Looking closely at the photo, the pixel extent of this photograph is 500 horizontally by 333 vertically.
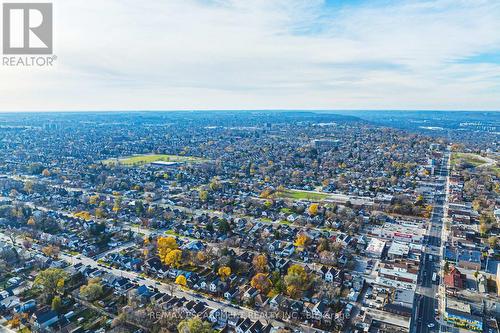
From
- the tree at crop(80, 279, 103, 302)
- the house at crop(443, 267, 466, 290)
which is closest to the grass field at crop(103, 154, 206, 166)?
the tree at crop(80, 279, 103, 302)

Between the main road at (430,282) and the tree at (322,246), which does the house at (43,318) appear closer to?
the tree at (322,246)

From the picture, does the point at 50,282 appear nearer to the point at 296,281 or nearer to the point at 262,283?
the point at 262,283

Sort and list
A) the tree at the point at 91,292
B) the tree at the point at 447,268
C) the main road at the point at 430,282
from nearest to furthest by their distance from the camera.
→ the main road at the point at 430,282
the tree at the point at 91,292
the tree at the point at 447,268

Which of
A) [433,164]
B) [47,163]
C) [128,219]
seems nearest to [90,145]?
[47,163]

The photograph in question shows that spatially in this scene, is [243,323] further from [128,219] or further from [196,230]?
[128,219]

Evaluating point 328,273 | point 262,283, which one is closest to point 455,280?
point 328,273

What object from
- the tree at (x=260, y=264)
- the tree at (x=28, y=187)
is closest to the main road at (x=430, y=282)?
the tree at (x=260, y=264)

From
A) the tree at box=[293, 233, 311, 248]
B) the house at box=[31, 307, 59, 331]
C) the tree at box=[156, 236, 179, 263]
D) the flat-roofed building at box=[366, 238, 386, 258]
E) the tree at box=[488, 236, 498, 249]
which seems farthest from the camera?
the tree at box=[488, 236, 498, 249]

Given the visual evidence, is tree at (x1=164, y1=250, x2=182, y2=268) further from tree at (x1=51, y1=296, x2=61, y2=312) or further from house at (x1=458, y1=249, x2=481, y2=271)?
house at (x1=458, y1=249, x2=481, y2=271)
